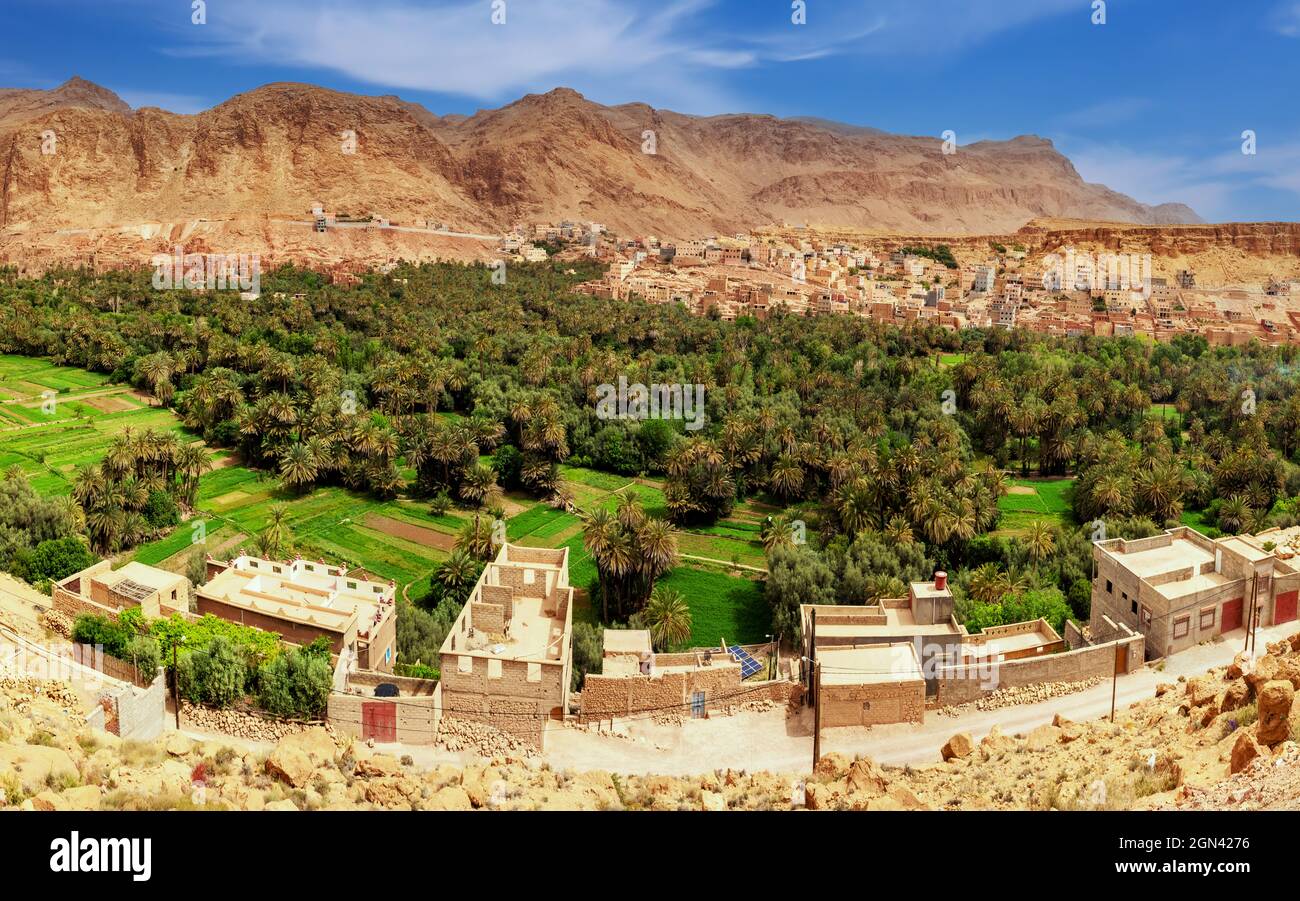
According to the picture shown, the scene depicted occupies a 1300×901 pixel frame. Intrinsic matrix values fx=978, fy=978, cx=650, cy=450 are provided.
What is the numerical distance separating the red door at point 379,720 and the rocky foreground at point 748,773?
712 millimetres

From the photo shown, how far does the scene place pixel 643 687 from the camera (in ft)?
59.6

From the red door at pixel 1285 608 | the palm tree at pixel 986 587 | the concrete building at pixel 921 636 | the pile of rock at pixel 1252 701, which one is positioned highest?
the pile of rock at pixel 1252 701

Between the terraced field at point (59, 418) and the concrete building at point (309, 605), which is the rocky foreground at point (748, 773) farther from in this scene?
the terraced field at point (59, 418)

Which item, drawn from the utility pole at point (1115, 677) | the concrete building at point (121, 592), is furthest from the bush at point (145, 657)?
the utility pole at point (1115, 677)

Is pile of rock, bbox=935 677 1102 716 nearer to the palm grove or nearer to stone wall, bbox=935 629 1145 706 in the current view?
stone wall, bbox=935 629 1145 706

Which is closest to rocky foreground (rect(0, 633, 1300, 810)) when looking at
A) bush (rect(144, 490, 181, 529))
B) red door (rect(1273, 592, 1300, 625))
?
red door (rect(1273, 592, 1300, 625))

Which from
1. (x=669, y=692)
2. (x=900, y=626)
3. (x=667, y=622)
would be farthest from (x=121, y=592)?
(x=900, y=626)

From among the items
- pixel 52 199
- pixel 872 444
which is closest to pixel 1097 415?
pixel 872 444

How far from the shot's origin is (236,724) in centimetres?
1661

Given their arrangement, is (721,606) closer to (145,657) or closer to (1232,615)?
(1232,615)

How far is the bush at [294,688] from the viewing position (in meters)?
16.7

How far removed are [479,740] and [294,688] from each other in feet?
10.8

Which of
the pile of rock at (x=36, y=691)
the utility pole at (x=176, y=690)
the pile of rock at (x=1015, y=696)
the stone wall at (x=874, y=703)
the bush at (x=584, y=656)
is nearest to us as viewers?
the pile of rock at (x=36, y=691)

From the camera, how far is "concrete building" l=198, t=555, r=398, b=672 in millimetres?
20188
